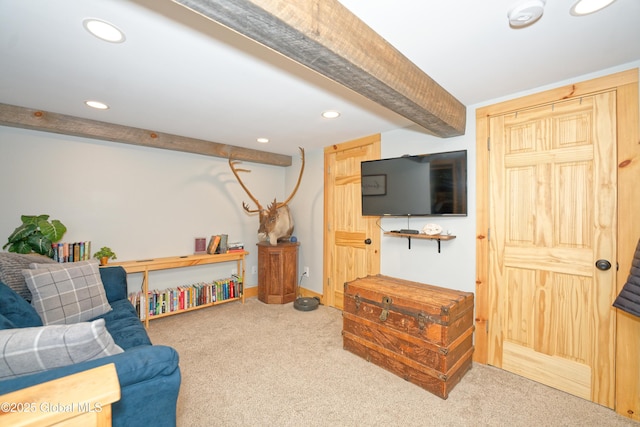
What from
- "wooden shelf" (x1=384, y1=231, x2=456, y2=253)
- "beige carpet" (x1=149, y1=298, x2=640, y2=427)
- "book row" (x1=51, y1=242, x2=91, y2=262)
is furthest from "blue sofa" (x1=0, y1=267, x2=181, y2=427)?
"book row" (x1=51, y1=242, x2=91, y2=262)

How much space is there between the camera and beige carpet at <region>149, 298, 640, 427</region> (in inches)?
66.6

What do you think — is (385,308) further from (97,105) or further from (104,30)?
(97,105)

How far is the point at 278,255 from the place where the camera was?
3.80 metres

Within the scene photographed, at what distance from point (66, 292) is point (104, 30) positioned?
6.02 ft

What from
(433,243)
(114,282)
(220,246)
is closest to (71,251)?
(114,282)

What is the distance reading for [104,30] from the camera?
1395 millimetres

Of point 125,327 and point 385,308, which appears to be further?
point 385,308

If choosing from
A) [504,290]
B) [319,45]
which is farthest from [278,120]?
[504,290]

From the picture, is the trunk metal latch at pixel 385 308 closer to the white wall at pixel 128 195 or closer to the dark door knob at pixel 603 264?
the dark door knob at pixel 603 264

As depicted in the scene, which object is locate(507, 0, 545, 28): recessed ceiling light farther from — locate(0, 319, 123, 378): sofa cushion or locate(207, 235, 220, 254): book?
locate(207, 235, 220, 254): book

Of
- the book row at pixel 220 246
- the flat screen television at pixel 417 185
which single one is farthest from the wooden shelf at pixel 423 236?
the book row at pixel 220 246

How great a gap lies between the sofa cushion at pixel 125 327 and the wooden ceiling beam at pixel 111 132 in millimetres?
1801

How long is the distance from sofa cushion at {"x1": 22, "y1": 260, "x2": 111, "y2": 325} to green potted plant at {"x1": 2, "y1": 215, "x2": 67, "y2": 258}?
571mm

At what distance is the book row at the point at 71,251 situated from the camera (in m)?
2.66
